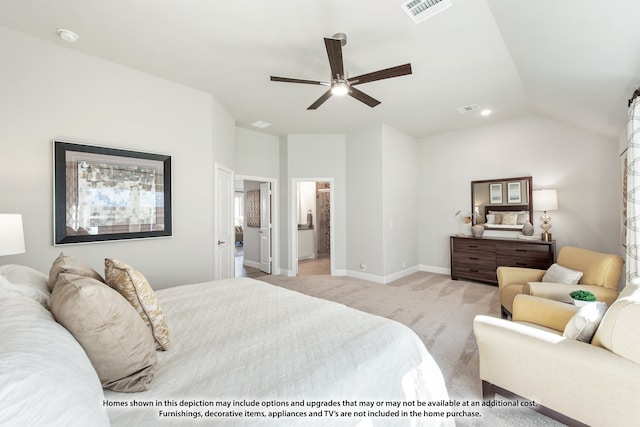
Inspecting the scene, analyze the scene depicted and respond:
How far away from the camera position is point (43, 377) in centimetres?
63

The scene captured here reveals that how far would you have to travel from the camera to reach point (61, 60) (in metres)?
2.52

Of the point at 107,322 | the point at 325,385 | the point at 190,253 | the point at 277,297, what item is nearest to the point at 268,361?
the point at 325,385

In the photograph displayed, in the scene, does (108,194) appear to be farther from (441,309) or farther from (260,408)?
(441,309)

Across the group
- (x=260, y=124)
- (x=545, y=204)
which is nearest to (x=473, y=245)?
(x=545, y=204)

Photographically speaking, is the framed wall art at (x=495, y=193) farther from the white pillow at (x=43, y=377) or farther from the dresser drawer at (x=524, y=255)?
the white pillow at (x=43, y=377)

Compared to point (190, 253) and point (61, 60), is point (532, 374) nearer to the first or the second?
point (190, 253)

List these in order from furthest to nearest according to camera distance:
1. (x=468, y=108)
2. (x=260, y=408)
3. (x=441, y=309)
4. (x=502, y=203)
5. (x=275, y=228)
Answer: (x=275, y=228) → (x=502, y=203) → (x=468, y=108) → (x=441, y=309) → (x=260, y=408)

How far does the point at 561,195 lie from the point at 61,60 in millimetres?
6685

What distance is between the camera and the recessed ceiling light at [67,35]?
7.58 feet

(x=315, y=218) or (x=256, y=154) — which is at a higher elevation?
(x=256, y=154)

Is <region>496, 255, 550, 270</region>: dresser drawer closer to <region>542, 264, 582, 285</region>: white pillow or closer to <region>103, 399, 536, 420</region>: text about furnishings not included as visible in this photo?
<region>542, 264, 582, 285</region>: white pillow

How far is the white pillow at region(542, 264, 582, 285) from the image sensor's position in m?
2.61

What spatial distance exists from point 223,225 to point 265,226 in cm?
177

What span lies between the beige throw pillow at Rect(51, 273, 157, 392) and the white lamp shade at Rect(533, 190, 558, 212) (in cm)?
520
